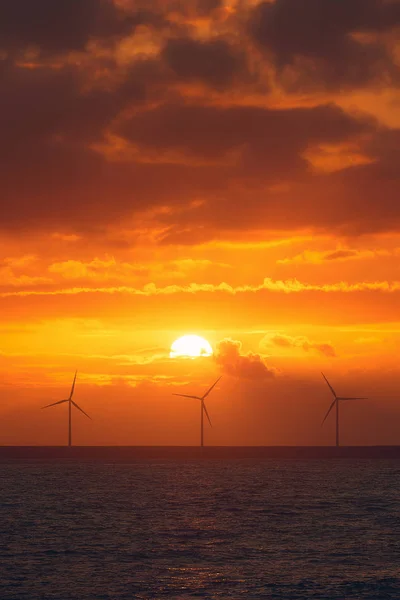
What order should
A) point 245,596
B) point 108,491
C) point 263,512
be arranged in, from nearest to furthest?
point 245,596, point 263,512, point 108,491

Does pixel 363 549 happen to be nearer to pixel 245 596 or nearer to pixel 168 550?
pixel 168 550

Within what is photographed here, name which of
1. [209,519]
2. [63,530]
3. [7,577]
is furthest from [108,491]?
[7,577]

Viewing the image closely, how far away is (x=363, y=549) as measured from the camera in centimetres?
8288

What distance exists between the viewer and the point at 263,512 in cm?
12638

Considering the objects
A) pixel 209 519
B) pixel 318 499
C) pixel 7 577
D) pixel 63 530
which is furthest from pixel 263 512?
pixel 7 577

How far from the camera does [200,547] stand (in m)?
86.1

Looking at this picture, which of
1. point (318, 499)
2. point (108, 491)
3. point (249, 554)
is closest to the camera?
point (249, 554)

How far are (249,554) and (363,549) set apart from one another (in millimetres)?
11304

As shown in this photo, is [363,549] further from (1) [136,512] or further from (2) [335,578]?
(1) [136,512]

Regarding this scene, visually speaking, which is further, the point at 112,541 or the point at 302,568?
the point at 112,541

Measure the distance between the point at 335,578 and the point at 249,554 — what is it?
16.5 m

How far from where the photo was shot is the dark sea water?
204ft

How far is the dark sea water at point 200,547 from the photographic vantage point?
62.1 m

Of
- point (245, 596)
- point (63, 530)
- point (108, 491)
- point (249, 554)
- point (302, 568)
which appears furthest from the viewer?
point (108, 491)
